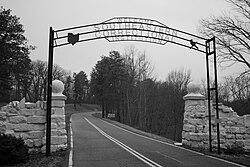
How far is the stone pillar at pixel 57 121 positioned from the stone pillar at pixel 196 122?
20.3ft

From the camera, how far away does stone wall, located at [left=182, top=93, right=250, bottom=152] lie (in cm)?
1429

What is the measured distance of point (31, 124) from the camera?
12438mm

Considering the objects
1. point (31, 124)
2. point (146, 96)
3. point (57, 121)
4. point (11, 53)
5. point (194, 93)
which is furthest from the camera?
point (146, 96)

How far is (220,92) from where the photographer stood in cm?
4347

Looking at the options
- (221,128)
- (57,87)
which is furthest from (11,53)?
(221,128)

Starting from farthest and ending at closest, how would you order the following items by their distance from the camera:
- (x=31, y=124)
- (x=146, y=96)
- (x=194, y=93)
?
(x=146, y=96) → (x=194, y=93) → (x=31, y=124)

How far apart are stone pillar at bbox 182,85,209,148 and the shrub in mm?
7927

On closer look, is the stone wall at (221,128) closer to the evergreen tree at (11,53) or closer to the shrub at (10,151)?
the shrub at (10,151)

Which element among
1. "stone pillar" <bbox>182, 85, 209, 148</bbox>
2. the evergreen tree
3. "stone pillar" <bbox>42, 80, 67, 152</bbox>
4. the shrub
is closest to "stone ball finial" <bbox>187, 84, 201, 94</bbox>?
"stone pillar" <bbox>182, 85, 209, 148</bbox>

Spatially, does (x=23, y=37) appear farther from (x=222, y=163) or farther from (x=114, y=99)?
(x=222, y=163)

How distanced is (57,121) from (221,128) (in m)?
8.03

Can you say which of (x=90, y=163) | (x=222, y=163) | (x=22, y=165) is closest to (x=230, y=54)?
(x=222, y=163)

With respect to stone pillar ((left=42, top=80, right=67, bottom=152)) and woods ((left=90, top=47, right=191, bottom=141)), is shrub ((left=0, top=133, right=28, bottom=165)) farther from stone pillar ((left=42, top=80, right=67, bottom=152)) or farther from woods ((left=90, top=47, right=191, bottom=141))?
woods ((left=90, top=47, right=191, bottom=141))

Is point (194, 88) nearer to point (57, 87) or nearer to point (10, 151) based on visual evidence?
point (57, 87)
